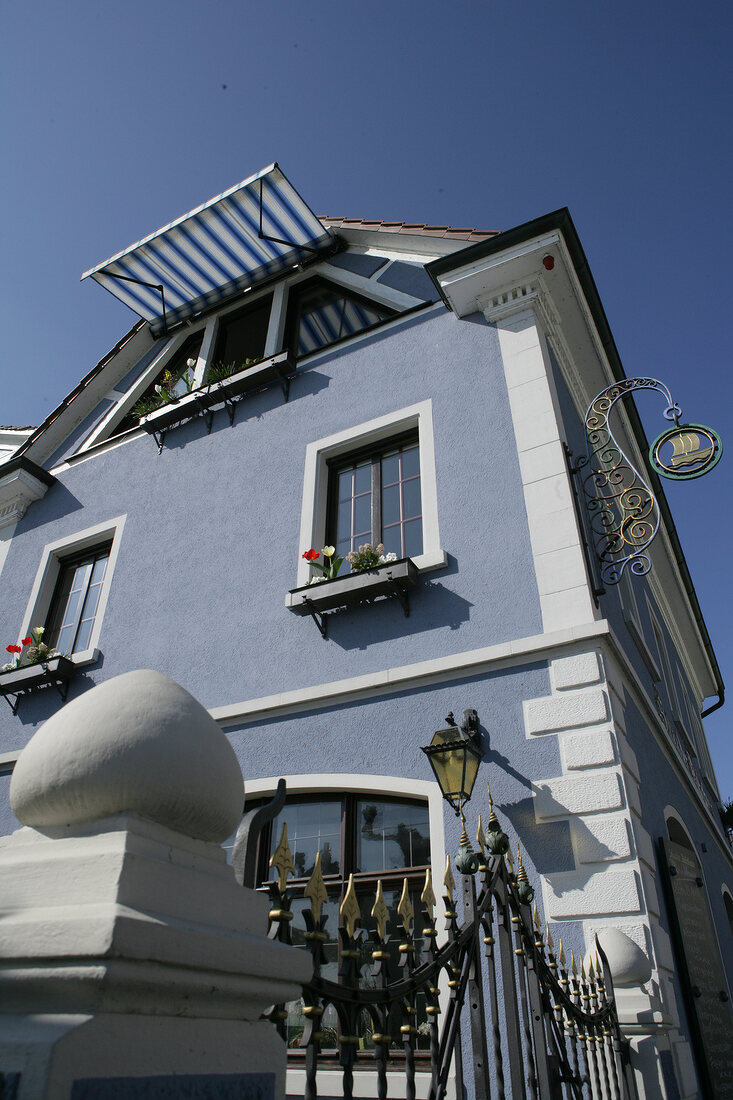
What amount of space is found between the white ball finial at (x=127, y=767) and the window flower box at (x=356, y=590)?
4535 mm

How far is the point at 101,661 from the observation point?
311 inches

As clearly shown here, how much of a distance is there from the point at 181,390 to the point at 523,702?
7076 millimetres

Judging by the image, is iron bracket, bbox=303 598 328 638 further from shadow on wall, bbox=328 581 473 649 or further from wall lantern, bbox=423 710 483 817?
wall lantern, bbox=423 710 483 817

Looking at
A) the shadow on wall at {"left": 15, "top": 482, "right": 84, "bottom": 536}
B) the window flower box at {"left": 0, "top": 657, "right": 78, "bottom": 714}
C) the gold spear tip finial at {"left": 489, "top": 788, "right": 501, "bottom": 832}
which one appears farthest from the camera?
the shadow on wall at {"left": 15, "top": 482, "right": 84, "bottom": 536}

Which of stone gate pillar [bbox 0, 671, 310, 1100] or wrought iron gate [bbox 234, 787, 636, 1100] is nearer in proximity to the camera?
stone gate pillar [bbox 0, 671, 310, 1100]

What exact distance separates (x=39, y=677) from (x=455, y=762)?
195 inches

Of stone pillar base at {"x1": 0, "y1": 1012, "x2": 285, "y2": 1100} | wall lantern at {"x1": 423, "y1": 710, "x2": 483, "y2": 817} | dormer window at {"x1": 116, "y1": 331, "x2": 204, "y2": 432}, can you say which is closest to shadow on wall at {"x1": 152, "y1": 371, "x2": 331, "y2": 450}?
dormer window at {"x1": 116, "y1": 331, "x2": 204, "y2": 432}

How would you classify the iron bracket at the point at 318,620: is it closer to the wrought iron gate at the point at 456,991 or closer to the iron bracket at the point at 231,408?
the wrought iron gate at the point at 456,991

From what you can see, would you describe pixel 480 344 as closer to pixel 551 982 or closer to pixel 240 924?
pixel 551 982

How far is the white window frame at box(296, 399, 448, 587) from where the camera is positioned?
679cm

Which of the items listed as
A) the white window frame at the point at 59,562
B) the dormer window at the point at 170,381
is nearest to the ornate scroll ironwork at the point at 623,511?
the white window frame at the point at 59,562

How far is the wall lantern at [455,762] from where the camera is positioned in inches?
198

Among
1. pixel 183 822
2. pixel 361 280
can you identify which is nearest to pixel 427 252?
pixel 361 280

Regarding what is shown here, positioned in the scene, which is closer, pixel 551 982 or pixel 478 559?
pixel 551 982
